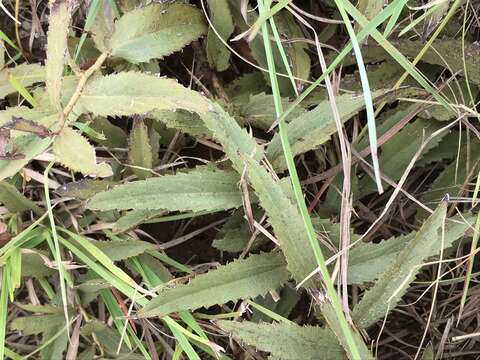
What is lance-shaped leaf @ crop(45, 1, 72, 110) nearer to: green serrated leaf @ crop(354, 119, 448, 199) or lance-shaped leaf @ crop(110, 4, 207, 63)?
lance-shaped leaf @ crop(110, 4, 207, 63)

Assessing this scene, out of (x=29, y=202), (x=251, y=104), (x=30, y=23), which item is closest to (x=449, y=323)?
(x=251, y=104)

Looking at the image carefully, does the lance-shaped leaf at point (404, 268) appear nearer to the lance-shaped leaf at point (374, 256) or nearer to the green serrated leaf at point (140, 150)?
the lance-shaped leaf at point (374, 256)

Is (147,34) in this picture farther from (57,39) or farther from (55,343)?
(55,343)

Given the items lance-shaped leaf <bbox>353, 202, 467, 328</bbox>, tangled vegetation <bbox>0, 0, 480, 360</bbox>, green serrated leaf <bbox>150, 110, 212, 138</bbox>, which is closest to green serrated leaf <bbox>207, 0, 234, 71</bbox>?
tangled vegetation <bbox>0, 0, 480, 360</bbox>

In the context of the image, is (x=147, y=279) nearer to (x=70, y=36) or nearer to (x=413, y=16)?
(x=70, y=36)

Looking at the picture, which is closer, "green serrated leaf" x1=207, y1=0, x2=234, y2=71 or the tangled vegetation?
the tangled vegetation

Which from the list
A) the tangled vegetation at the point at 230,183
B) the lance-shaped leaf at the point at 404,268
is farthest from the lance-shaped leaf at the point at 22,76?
the lance-shaped leaf at the point at 404,268
